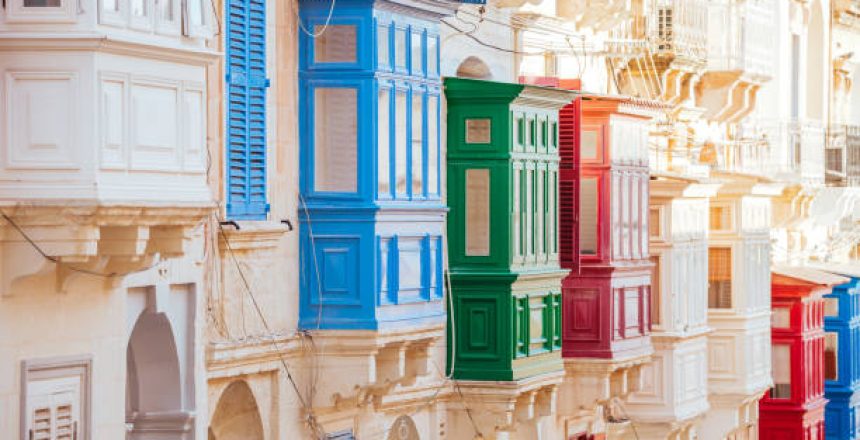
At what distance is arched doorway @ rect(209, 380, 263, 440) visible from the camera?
2388 cm

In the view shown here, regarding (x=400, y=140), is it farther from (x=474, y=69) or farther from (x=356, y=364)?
(x=474, y=69)

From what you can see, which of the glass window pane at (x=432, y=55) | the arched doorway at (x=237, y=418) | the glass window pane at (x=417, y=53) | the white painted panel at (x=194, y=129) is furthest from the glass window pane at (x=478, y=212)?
the white painted panel at (x=194, y=129)

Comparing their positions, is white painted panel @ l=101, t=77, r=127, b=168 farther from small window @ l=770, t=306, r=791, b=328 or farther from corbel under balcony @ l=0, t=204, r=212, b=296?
small window @ l=770, t=306, r=791, b=328

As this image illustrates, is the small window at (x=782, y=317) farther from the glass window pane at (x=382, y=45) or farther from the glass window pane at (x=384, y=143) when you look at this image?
the glass window pane at (x=382, y=45)

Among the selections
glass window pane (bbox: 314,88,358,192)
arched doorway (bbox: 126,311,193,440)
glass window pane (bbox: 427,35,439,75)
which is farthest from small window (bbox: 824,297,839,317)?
arched doorway (bbox: 126,311,193,440)

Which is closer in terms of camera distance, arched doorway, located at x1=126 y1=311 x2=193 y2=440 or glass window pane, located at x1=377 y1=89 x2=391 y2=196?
arched doorway, located at x1=126 y1=311 x2=193 y2=440

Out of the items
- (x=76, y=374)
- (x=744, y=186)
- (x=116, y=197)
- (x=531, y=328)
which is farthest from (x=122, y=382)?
(x=744, y=186)

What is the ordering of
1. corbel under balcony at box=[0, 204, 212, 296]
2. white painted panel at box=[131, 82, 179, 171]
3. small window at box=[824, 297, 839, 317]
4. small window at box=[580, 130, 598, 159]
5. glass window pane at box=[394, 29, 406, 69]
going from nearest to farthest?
1. corbel under balcony at box=[0, 204, 212, 296]
2. white painted panel at box=[131, 82, 179, 171]
3. glass window pane at box=[394, 29, 406, 69]
4. small window at box=[580, 130, 598, 159]
5. small window at box=[824, 297, 839, 317]

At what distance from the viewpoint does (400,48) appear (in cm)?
2555

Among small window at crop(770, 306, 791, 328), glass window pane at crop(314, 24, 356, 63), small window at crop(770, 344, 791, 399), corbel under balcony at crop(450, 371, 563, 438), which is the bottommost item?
small window at crop(770, 344, 791, 399)

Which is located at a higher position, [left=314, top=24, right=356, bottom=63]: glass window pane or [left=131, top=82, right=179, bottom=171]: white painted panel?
[left=314, top=24, right=356, bottom=63]: glass window pane

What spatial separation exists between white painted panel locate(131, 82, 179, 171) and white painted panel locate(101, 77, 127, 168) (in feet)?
0.42

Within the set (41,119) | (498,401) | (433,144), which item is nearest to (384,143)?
(433,144)

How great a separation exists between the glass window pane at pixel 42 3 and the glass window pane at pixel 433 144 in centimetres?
846
